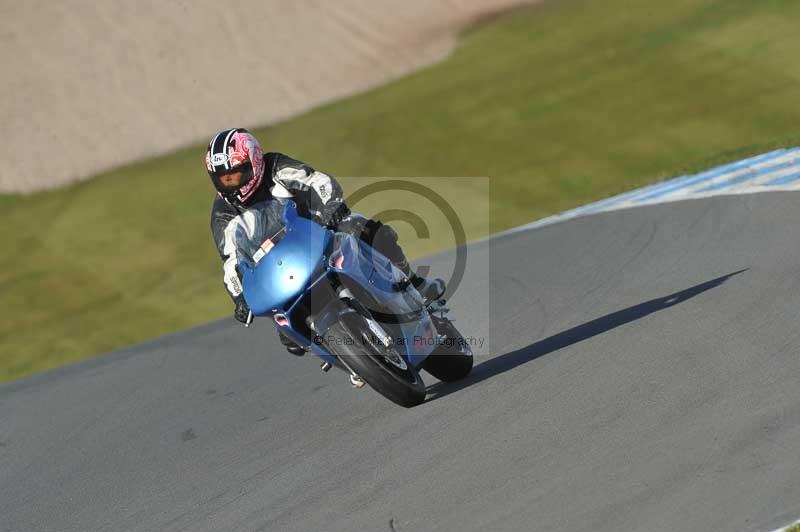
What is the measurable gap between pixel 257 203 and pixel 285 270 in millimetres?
692

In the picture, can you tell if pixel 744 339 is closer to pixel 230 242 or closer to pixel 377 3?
pixel 230 242

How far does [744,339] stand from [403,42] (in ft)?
50.3

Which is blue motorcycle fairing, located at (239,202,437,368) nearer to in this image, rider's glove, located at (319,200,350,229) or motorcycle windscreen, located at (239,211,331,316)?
motorcycle windscreen, located at (239,211,331,316)

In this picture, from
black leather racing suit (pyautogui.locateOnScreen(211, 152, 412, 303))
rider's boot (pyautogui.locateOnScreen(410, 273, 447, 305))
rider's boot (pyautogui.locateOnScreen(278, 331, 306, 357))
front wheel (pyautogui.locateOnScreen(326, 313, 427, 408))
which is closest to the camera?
front wheel (pyautogui.locateOnScreen(326, 313, 427, 408))

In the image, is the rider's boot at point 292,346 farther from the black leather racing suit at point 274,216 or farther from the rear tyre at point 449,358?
the rear tyre at point 449,358

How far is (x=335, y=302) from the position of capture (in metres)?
6.71

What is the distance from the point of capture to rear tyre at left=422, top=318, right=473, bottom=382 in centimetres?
783

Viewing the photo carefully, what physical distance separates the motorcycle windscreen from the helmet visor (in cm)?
66

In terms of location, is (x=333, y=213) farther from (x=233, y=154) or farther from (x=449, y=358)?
(x=449, y=358)

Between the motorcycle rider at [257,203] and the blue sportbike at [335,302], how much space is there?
0.12 m

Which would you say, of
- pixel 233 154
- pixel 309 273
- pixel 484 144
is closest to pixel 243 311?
pixel 309 273

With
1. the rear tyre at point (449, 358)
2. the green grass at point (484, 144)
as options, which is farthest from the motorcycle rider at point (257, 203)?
the green grass at point (484, 144)

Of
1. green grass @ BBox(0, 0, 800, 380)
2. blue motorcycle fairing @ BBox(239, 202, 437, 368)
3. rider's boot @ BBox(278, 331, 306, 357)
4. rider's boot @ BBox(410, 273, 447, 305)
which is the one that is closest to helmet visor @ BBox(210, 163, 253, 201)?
blue motorcycle fairing @ BBox(239, 202, 437, 368)

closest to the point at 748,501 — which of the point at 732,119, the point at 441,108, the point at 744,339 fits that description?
the point at 744,339
